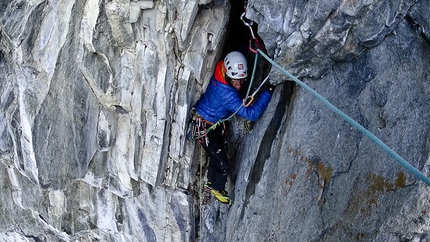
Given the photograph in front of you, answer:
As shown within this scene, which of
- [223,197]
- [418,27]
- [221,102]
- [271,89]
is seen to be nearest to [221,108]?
[221,102]

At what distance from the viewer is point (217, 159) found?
7078mm

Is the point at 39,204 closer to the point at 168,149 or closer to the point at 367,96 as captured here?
the point at 168,149

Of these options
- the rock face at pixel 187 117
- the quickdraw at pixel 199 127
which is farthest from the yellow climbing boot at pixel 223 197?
the quickdraw at pixel 199 127

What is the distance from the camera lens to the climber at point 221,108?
621cm

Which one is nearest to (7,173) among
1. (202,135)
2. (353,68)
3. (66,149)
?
(66,149)

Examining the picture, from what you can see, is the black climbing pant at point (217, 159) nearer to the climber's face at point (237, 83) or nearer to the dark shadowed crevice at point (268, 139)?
the dark shadowed crevice at point (268, 139)

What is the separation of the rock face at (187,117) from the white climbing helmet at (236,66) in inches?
13.5

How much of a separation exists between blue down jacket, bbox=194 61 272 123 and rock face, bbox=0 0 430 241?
14cm

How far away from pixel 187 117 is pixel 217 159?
0.86m

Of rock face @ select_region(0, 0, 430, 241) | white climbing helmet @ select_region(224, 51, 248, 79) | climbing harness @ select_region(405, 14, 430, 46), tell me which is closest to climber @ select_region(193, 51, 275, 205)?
white climbing helmet @ select_region(224, 51, 248, 79)

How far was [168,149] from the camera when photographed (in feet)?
23.7

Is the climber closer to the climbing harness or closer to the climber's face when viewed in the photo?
the climber's face

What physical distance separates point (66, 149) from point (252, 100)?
2.98 m

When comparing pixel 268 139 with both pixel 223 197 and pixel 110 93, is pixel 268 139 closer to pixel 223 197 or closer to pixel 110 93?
pixel 223 197
